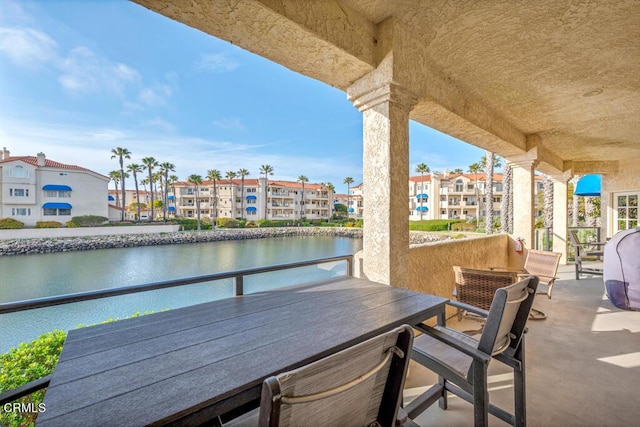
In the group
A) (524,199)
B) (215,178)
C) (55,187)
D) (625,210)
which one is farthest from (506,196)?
(215,178)

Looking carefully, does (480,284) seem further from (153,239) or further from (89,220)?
(89,220)

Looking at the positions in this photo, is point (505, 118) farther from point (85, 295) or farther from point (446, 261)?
point (85, 295)

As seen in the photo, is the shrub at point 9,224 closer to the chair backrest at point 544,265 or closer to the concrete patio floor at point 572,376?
the concrete patio floor at point 572,376

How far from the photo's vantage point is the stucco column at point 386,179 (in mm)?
2312

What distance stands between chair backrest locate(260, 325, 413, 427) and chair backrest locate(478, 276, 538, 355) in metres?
0.89

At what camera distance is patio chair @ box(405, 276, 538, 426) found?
1466 mm

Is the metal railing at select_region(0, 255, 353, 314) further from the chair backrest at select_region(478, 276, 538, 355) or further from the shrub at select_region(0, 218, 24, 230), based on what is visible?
the shrub at select_region(0, 218, 24, 230)

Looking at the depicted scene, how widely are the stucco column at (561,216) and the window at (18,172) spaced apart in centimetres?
3143

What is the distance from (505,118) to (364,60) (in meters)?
3.31

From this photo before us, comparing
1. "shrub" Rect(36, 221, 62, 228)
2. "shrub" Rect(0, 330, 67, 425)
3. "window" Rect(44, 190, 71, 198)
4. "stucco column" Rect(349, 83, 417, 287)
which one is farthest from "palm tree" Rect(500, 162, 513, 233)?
"shrub" Rect(36, 221, 62, 228)

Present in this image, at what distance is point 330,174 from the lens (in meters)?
55.8

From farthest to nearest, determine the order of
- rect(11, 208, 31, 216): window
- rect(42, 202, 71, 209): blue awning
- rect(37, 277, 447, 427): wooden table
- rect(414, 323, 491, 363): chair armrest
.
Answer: rect(42, 202, 71, 209): blue awning
rect(11, 208, 31, 216): window
rect(414, 323, 491, 363): chair armrest
rect(37, 277, 447, 427): wooden table

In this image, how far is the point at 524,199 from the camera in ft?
17.7

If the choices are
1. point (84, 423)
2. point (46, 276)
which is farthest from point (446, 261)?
point (46, 276)
